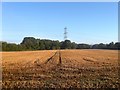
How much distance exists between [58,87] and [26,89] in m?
1.46

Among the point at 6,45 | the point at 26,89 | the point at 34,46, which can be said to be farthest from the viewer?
the point at 34,46

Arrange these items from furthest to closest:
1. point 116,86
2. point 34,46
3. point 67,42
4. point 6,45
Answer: point 67,42, point 34,46, point 6,45, point 116,86

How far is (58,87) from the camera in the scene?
470 inches

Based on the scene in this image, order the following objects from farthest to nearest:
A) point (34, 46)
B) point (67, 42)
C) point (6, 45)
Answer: point (67, 42)
point (34, 46)
point (6, 45)

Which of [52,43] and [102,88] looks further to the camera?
[52,43]

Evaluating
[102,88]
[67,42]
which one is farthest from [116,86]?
[67,42]

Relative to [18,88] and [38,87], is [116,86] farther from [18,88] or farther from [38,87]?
[18,88]

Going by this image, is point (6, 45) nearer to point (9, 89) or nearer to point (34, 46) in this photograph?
point (34, 46)

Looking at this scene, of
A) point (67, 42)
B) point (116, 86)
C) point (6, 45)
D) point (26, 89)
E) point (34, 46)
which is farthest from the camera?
point (67, 42)

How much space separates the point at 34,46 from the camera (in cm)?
12631

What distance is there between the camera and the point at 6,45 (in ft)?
328

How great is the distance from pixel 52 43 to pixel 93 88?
5225 inches

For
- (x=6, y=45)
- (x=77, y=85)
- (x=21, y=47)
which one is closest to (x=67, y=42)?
(x=21, y=47)

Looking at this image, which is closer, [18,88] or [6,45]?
[18,88]
